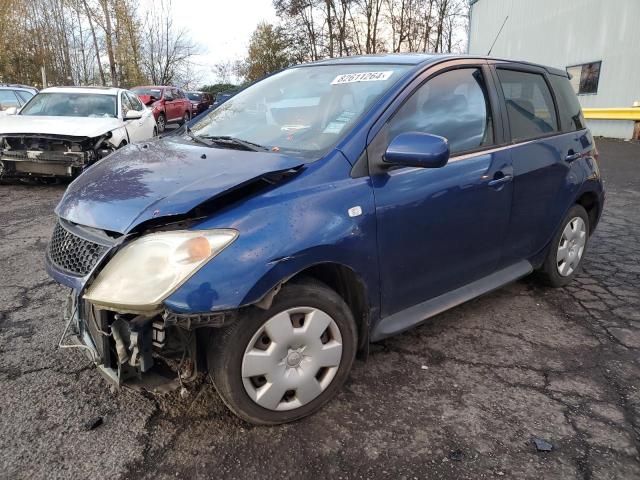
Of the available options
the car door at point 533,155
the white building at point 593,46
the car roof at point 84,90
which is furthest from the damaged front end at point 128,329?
the white building at point 593,46

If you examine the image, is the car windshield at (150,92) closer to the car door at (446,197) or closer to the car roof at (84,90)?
the car roof at (84,90)

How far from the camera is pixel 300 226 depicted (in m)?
2.22

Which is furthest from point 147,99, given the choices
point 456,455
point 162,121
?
point 456,455

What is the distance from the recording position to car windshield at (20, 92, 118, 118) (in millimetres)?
8445

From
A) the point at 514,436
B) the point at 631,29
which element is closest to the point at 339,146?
the point at 514,436

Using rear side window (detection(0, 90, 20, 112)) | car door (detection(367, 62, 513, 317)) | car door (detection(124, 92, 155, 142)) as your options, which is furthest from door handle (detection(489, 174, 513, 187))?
rear side window (detection(0, 90, 20, 112))

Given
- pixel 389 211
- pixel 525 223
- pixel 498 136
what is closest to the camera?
pixel 389 211

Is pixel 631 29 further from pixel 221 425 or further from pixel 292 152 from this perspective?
pixel 221 425

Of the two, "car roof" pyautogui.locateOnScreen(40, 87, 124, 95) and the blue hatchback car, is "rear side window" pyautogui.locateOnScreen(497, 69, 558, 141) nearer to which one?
the blue hatchback car

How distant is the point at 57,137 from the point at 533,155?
6.57m

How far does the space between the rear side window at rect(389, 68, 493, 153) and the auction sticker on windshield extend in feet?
0.73

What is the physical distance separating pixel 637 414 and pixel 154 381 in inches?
91.7

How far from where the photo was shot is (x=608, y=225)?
605cm

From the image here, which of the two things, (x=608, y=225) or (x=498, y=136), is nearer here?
(x=498, y=136)
